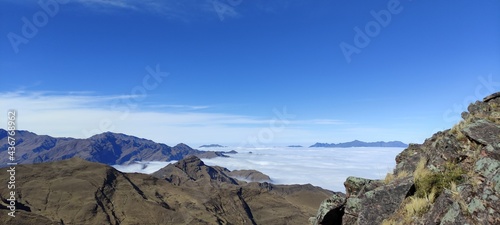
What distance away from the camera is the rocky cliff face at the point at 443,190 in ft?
33.5

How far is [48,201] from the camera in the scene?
154125 millimetres

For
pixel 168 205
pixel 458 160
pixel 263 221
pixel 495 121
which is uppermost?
pixel 495 121

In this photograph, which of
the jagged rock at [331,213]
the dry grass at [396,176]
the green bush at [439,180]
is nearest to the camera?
the green bush at [439,180]

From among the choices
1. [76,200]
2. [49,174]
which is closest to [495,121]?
[76,200]

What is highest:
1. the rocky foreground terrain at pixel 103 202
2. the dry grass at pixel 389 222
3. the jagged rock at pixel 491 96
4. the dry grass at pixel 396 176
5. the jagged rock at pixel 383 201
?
the jagged rock at pixel 491 96

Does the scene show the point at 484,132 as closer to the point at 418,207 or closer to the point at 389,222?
the point at 418,207

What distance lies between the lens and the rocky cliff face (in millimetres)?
10219

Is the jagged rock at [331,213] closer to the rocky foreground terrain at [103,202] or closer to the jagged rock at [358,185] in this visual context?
the jagged rock at [358,185]

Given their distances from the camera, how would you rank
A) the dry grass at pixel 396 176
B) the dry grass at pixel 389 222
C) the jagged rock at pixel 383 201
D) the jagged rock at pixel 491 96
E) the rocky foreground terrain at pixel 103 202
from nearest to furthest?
the dry grass at pixel 389 222
the jagged rock at pixel 383 201
the dry grass at pixel 396 176
the jagged rock at pixel 491 96
the rocky foreground terrain at pixel 103 202

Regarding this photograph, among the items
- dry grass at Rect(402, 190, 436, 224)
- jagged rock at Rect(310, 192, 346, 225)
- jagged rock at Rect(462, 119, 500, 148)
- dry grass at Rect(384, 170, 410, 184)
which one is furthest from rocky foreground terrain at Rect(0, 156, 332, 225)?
jagged rock at Rect(462, 119, 500, 148)

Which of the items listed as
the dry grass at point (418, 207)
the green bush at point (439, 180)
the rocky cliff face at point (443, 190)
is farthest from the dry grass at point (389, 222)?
the green bush at point (439, 180)

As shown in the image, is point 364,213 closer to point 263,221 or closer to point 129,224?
point 129,224

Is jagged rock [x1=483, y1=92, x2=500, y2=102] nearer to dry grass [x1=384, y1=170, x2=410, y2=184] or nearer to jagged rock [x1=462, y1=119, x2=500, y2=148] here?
jagged rock [x1=462, y1=119, x2=500, y2=148]

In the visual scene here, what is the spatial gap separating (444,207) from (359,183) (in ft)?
23.3
